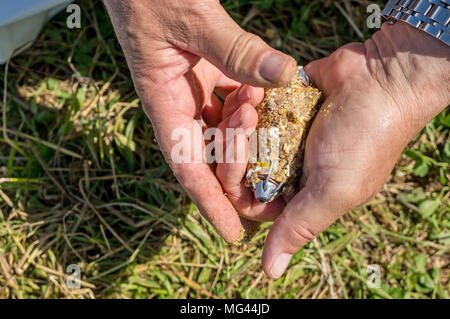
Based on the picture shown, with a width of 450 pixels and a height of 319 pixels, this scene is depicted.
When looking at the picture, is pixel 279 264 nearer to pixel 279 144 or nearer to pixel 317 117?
pixel 279 144

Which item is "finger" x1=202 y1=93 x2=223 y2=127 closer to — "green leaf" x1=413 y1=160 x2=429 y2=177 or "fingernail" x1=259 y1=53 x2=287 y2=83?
"fingernail" x1=259 y1=53 x2=287 y2=83

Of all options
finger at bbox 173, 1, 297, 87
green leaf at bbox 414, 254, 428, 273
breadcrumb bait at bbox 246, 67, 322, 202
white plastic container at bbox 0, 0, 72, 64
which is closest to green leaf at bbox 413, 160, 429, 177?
green leaf at bbox 414, 254, 428, 273

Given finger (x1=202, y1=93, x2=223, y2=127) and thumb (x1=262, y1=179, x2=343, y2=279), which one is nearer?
thumb (x1=262, y1=179, x2=343, y2=279)

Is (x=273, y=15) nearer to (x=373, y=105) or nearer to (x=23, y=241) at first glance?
(x=373, y=105)

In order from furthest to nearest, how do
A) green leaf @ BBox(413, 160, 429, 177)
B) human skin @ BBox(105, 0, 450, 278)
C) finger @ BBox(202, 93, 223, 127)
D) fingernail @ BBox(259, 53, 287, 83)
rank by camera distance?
green leaf @ BBox(413, 160, 429, 177) < finger @ BBox(202, 93, 223, 127) < human skin @ BBox(105, 0, 450, 278) < fingernail @ BBox(259, 53, 287, 83)

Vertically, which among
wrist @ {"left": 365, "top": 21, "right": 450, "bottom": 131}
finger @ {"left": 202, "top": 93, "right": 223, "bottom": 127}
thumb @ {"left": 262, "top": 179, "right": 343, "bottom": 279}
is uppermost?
wrist @ {"left": 365, "top": 21, "right": 450, "bottom": 131}

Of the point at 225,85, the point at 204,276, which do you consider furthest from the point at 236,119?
the point at 204,276
